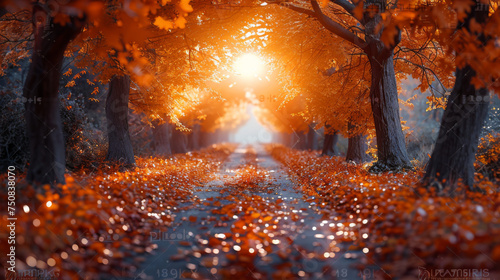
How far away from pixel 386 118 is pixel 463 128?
446 centimetres

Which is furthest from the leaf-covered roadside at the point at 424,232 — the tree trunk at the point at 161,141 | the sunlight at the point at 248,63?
the tree trunk at the point at 161,141

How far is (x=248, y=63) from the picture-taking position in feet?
45.8

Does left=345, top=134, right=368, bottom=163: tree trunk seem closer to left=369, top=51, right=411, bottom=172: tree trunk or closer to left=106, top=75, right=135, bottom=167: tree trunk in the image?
left=369, top=51, right=411, bottom=172: tree trunk

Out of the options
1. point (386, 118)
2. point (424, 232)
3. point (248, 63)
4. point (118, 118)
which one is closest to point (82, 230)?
point (424, 232)

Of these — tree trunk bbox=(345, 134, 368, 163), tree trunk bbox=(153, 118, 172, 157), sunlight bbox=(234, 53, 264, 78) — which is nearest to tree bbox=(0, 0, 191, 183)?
sunlight bbox=(234, 53, 264, 78)

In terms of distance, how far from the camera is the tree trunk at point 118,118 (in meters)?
13.6

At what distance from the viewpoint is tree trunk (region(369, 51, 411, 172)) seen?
1083cm

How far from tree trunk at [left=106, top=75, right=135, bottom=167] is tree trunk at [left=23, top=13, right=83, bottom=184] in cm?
703

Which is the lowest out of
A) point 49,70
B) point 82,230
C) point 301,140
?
point 82,230

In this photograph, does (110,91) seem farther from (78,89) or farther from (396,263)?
(396,263)

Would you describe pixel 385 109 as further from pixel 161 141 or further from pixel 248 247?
pixel 161 141

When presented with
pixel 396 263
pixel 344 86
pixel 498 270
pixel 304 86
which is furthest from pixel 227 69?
pixel 498 270

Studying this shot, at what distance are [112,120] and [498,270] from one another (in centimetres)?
1338

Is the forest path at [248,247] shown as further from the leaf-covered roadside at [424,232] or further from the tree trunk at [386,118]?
the tree trunk at [386,118]
